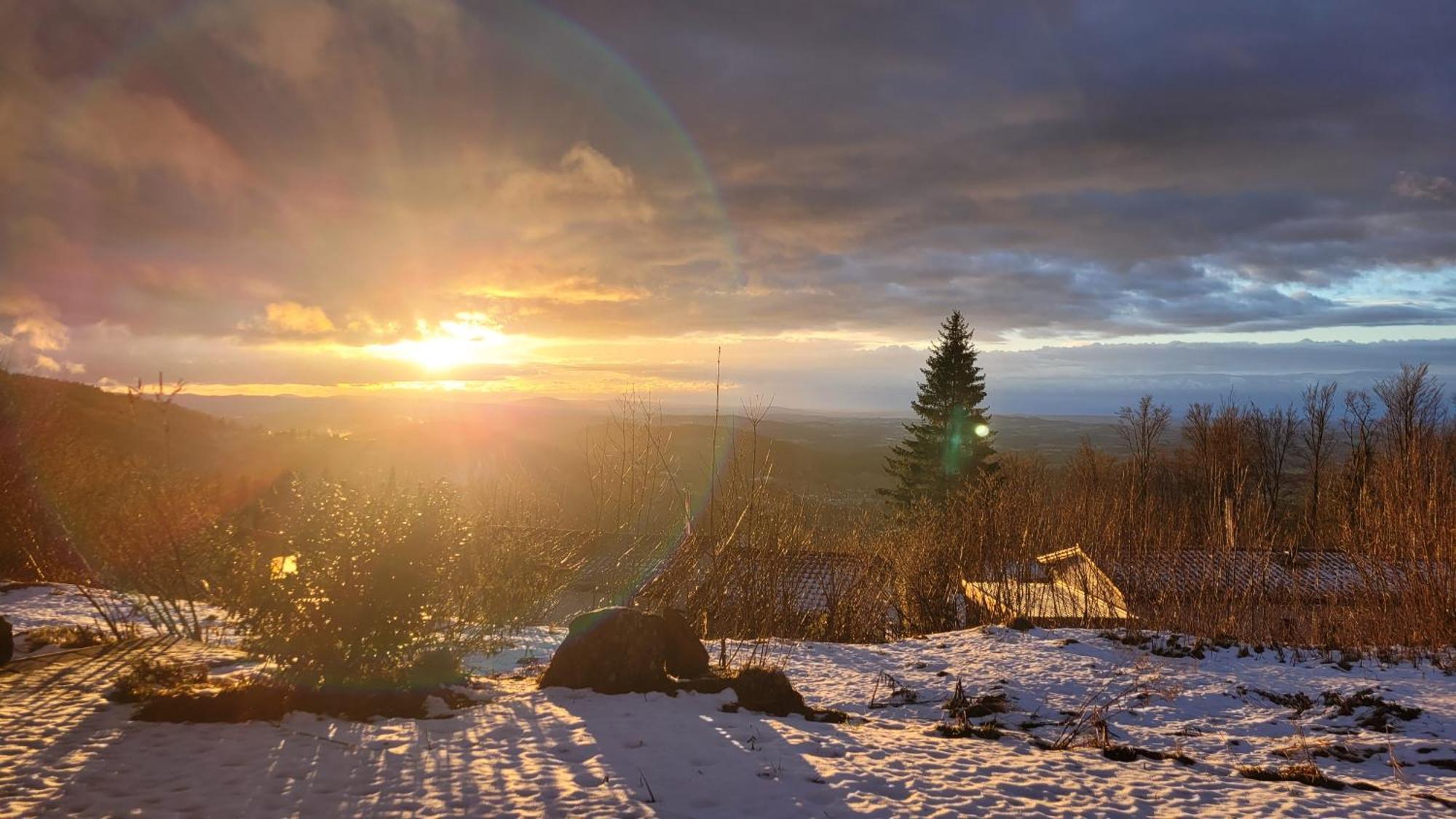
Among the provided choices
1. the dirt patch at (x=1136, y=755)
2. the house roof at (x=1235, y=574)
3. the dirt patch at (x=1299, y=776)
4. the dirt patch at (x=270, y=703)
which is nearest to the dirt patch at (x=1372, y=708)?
the dirt patch at (x=1299, y=776)

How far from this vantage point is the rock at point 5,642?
7723mm

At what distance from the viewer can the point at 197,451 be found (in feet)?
151

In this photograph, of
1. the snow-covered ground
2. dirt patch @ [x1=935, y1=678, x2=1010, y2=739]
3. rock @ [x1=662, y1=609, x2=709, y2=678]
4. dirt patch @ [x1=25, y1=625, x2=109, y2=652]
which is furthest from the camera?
rock @ [x1=662, y1=609, x2=709, y2=678]

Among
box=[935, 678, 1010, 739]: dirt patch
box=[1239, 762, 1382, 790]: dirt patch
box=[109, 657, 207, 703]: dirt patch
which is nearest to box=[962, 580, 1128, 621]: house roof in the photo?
box=[935, 678, 1010, 739]: dirt patch

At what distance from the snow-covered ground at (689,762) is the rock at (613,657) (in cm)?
24

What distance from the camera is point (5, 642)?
7.78m

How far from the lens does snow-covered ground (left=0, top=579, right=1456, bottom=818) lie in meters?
5.22

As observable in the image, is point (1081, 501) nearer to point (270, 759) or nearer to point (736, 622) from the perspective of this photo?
point (736, 622)

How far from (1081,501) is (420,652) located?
1448 cm

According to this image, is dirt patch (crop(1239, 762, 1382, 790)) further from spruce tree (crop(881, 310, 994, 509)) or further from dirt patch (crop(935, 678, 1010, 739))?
spruce tree (crop(881, 310, 994, 509))

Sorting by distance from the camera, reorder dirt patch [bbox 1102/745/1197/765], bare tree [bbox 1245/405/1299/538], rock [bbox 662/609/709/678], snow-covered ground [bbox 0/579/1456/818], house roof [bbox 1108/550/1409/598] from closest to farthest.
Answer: snow-covered ground [bbox 0/579/1456/818] < dirt patch [bbox 1102/745/1197/765] < rock [bbox 662/609/709/678] < house roof [bbox 1108/550/1409/598] < bare tree [bbox 1245/405/1299/538]

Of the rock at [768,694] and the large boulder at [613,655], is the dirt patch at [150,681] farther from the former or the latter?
the rock at [768,694]

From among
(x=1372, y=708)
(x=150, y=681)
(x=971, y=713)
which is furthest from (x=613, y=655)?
(x=1372, y=708)

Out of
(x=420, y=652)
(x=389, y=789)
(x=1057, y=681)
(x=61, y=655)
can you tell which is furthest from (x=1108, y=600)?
(x=61, y=655)
